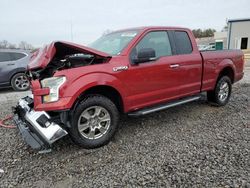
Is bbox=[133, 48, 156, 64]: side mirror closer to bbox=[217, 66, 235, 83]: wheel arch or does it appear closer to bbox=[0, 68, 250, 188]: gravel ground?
bbox=[0, 68, 250, 188]: gravel ground

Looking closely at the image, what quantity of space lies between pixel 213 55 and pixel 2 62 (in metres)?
7.41

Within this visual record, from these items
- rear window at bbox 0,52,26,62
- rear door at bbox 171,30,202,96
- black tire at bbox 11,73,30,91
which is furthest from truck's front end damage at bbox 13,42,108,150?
rear window at bbox 0,52,26,62

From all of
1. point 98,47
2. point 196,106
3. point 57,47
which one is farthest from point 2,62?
point 196,106

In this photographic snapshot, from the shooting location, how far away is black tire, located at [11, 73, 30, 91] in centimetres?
868

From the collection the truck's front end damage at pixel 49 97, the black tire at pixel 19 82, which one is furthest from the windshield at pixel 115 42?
the black tire at pixel 19 82

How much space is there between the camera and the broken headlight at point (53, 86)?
10.6 feet

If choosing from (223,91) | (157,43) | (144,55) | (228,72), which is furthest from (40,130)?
(228,72)

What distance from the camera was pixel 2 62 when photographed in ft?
28.4

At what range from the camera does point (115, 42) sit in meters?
4.36

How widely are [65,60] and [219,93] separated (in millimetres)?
3793

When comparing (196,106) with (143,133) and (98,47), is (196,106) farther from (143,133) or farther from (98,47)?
(98,47)

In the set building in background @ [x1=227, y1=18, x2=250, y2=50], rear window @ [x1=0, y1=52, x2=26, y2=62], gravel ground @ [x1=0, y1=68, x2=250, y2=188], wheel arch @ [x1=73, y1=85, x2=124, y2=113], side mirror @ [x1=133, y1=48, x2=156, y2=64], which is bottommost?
gravel ground @ [x1=0, y1=68, x2=250, y2=188]

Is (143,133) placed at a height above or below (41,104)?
below

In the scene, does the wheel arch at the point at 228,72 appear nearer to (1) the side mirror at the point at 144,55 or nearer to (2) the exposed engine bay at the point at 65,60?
(1) the side mirror at the point at 144,55
